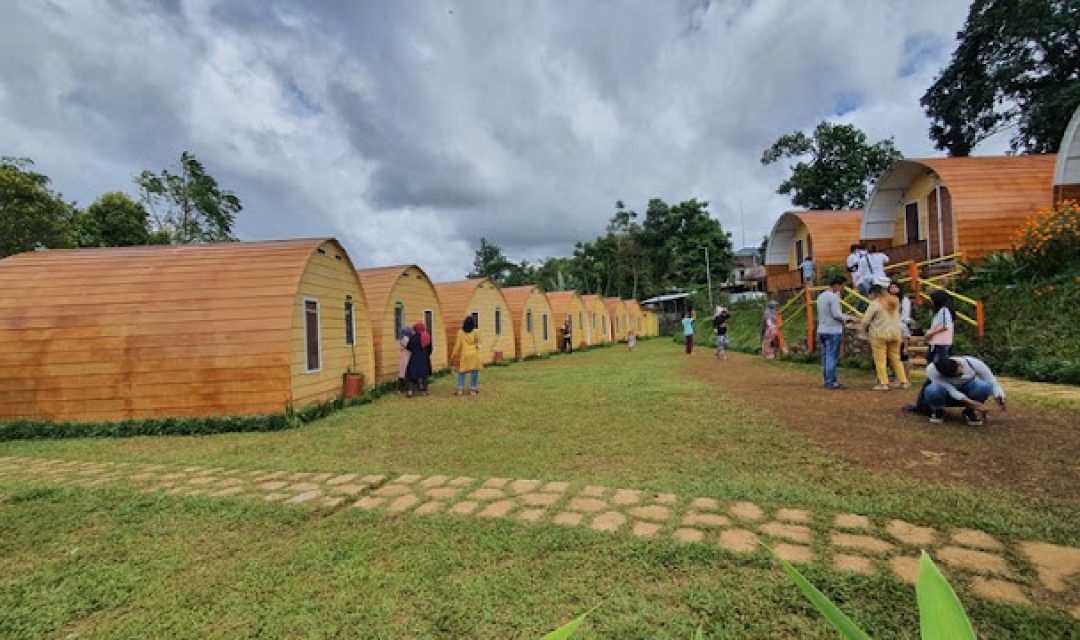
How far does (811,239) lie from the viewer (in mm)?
23031

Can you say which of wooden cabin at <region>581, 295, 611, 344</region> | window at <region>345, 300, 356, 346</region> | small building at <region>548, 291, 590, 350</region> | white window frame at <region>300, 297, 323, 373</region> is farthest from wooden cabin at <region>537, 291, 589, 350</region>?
white window frame at <region>300, 297, 323, 373</region>

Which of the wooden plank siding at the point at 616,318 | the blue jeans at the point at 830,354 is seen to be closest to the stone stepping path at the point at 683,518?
the blue jeans at the point at 830,354

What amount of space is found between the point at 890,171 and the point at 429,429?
1892cm

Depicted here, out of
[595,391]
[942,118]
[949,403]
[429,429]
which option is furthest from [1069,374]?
[942,118]

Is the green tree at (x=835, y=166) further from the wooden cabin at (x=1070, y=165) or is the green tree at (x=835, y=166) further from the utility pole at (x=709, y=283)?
the wooden cabin at (x=1070, y=165)

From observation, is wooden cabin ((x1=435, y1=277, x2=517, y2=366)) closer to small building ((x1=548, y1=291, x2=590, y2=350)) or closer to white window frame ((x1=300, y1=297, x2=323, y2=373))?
small building ((x1=548, y1=291, x2=590, y2=350))

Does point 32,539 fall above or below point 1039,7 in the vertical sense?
below

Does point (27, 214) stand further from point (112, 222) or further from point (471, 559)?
point (471, 559)

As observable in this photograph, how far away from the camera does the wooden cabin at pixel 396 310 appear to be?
13461mm

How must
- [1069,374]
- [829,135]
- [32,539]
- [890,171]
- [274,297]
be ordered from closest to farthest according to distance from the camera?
1. [32,539]
2. [1069,374]
3. [274,297]
4. [890,171]
5. [829,135]

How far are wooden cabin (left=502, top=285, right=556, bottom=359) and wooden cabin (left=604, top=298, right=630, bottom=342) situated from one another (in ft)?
40.8

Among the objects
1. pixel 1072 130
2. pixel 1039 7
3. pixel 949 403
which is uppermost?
pixel 1039 7

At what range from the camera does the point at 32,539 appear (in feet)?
13.1

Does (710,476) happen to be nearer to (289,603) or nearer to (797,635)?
(797,635)
